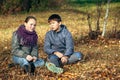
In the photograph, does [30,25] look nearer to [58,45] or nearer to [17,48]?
[17,48]

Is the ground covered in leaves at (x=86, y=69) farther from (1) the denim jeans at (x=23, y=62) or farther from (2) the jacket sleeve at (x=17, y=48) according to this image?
(2) the jacket sleeve at (x=17, y=48)

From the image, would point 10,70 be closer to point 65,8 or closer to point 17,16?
point 17,16

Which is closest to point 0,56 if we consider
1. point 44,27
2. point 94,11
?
point 44,27

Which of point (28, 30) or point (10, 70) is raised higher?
point (28, 30)

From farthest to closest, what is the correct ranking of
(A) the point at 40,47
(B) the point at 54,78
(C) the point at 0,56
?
1. (A) the point at 40,47
2. (C) the point at 0,56
3. (B) the point at 54,78

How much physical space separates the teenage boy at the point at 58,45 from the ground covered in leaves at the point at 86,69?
0.20 meters

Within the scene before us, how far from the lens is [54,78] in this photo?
318 inches

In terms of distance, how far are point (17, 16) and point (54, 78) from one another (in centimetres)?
1420

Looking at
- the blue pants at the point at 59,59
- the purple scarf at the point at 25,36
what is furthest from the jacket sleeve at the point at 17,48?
the blue pants at the point at 59,59

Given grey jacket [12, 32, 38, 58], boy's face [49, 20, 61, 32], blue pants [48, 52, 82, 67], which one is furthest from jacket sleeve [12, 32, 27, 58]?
boy's face [49, 20, 61, 32]

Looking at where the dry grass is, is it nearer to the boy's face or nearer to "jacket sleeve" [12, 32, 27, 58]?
"jacket sleeve" [12, 32, 27, 58]

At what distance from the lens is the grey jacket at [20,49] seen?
8.67 m

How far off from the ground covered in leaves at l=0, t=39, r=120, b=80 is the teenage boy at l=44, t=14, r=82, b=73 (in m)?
0.20

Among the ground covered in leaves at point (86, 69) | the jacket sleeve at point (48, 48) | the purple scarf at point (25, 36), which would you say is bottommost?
the ground covered in leaves at point (86, 69)
